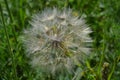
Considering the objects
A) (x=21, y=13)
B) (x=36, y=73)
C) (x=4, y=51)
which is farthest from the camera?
(x=21, y=13)

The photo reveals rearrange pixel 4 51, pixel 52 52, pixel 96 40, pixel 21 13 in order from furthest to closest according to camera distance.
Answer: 1. pixel 21 13
2. pixel 96 40
3. pixel 4 51
4. pixel 52 52

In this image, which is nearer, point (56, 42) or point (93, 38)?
point (56, 42)

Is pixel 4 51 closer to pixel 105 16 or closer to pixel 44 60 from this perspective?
pixel 44 60

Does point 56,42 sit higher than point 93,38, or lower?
higher

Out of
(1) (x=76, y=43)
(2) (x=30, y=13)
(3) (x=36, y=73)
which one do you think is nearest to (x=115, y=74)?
(1) (x=76, y=43)
